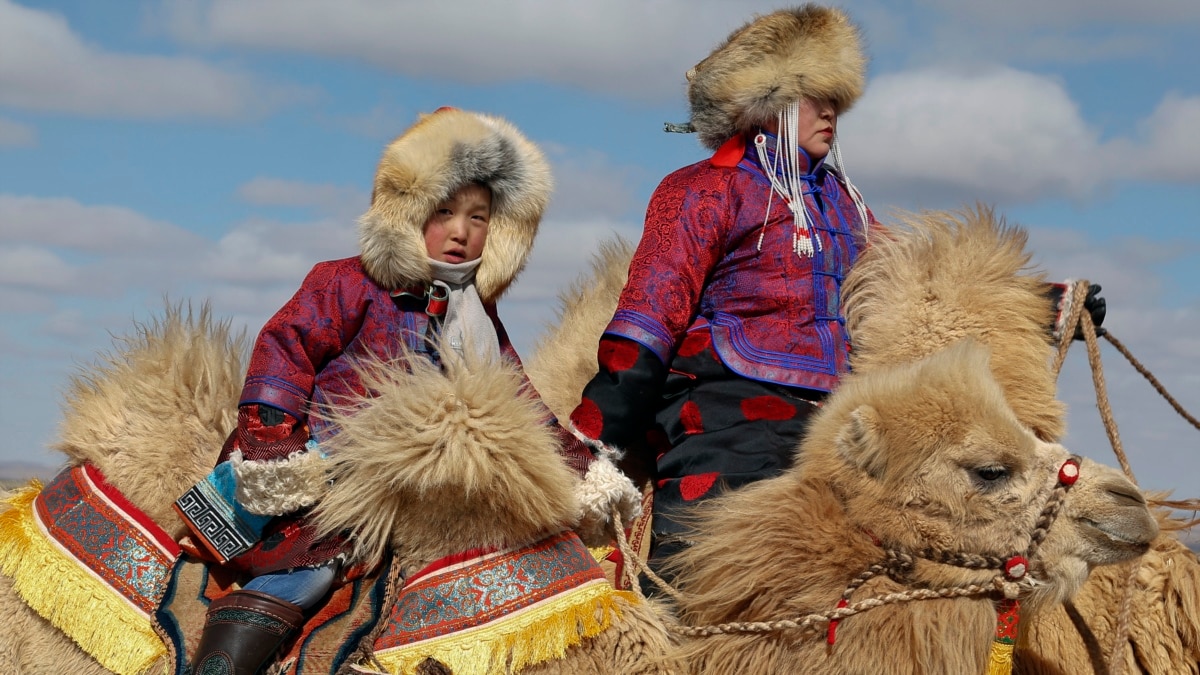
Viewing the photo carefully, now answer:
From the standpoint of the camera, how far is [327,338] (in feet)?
12.6

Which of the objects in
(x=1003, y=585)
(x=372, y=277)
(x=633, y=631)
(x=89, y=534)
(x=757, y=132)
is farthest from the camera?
(x=757, y=132)

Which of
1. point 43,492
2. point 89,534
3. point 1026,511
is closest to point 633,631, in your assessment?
point 1026,511

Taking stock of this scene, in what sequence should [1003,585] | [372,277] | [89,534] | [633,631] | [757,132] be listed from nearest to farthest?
[1003,585] → [633,631] → [89,534] → [372,277] → [757,132]

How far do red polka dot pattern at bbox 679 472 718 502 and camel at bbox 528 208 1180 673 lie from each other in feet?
0.47

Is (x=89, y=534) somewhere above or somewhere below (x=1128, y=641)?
above

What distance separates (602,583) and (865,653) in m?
0.75

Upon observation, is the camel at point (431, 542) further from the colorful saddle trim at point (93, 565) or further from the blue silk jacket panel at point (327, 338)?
the blue silk jacket panel at point (327, 338)

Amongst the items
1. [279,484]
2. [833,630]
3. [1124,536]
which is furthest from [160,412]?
[1124,536]

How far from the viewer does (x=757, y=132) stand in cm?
445

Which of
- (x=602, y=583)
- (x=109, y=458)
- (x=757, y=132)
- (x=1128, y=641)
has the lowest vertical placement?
(x=1128, y=641)

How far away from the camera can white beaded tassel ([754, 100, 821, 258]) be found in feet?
14.0

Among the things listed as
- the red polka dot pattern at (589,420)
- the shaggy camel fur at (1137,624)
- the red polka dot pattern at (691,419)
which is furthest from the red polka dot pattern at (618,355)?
the shaggy camel fur at (1137,624)

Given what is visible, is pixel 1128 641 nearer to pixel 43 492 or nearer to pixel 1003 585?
pixel 1003 585

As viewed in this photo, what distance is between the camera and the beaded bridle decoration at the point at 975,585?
3.21m
